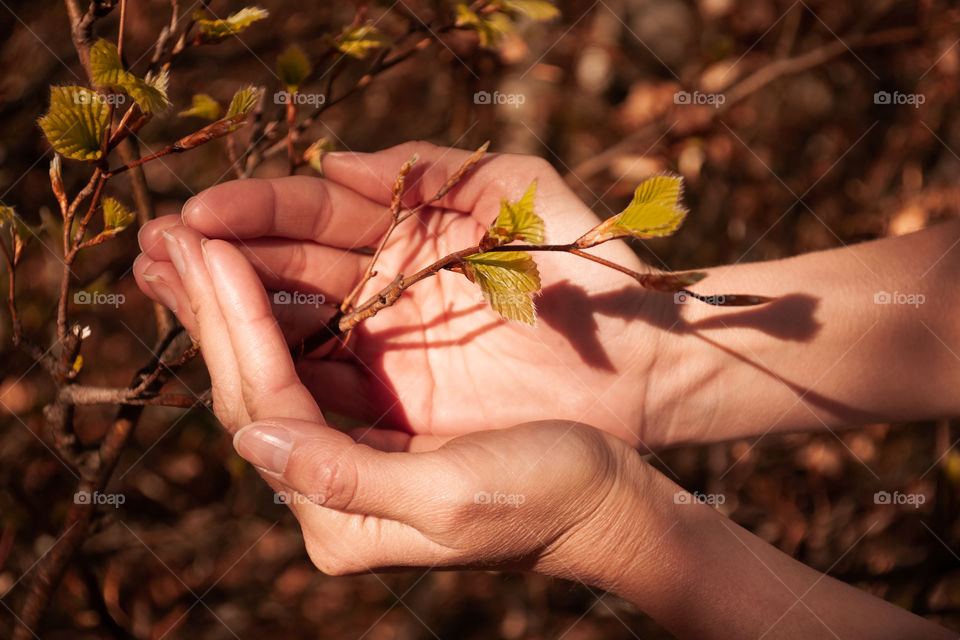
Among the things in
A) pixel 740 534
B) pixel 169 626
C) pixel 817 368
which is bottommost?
pixel 169 626

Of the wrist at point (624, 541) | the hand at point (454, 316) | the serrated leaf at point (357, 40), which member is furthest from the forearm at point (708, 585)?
the serrated leaf at point (357, 40)

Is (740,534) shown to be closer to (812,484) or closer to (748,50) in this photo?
(812,484)

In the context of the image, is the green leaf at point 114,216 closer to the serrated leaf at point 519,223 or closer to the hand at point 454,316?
the hand at point 454,316

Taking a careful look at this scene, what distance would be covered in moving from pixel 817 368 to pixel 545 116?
2.72 metres

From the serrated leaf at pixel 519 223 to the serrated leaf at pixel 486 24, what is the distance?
0.58 metres

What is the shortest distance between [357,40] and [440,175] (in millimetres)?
366

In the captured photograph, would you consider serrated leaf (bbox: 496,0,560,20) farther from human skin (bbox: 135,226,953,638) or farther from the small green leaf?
human skin (bbox: 135,226,953,638)

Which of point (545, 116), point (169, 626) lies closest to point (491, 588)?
point (169, 626)

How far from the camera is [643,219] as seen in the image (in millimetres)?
997

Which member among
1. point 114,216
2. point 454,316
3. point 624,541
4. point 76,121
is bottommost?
point 624,541

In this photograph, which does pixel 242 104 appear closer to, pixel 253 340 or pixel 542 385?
pixel 253 340

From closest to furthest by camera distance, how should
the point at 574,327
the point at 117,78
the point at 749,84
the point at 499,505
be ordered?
the point at 117,78
the point at 499,505
the point at 574,327
the point at 749,84

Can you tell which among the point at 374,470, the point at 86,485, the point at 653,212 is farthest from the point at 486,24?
the point at 86,485

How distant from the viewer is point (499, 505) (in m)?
1.30
